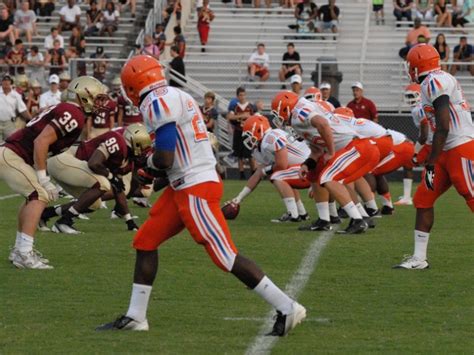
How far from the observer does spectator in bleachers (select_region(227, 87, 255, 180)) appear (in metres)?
22.1

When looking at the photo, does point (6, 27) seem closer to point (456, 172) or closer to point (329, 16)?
point (329, 16)

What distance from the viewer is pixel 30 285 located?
8891mm

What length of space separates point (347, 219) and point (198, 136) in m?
7.18

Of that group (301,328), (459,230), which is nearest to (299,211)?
(459,230)

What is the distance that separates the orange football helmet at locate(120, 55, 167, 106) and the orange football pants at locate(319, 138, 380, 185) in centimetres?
480

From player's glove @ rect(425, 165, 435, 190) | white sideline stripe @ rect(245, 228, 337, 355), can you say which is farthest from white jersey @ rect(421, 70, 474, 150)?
white sideline stripe @ rect(245, 228, 337, 355)

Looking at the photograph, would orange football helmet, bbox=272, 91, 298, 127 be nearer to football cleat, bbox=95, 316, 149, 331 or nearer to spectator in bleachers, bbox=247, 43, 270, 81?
football cleat, bbox=95, 316, 149, 331

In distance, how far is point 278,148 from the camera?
1349 cm

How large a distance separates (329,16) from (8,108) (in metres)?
8.69

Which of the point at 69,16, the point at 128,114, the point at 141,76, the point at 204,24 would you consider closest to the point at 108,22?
the point at 69,16

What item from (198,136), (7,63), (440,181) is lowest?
(7,63)

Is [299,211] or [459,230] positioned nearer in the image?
[459,230]

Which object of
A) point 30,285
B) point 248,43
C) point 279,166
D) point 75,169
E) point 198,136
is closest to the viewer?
point 198,136

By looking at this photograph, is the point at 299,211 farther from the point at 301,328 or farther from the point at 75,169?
the point at 301,328
